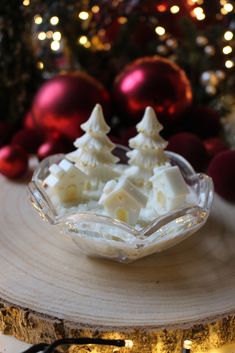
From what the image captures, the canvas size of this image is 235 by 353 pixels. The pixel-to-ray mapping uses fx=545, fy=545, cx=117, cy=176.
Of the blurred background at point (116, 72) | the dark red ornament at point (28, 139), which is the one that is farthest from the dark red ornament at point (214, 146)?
the dark red ornament at point (28, 139)

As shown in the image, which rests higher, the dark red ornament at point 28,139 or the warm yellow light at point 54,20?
the warm yellow light at point 54,20

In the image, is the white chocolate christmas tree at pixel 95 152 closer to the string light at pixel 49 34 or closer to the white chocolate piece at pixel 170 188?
the white chocolate piece at pixel 170 188

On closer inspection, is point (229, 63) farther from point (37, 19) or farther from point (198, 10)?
point (37, 19)

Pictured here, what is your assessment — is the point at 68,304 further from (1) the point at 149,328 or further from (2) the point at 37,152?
(2) the point at 37,152

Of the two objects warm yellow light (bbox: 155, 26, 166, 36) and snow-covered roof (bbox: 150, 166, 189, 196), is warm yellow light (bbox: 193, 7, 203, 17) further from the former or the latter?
snow-covered roof (bbox: 150, 166, 189, 196)

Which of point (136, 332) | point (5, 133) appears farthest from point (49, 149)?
point (136, 332)

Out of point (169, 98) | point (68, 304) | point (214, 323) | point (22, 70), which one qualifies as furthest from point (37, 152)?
point (214, 323)

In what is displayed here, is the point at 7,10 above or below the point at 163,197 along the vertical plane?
above
